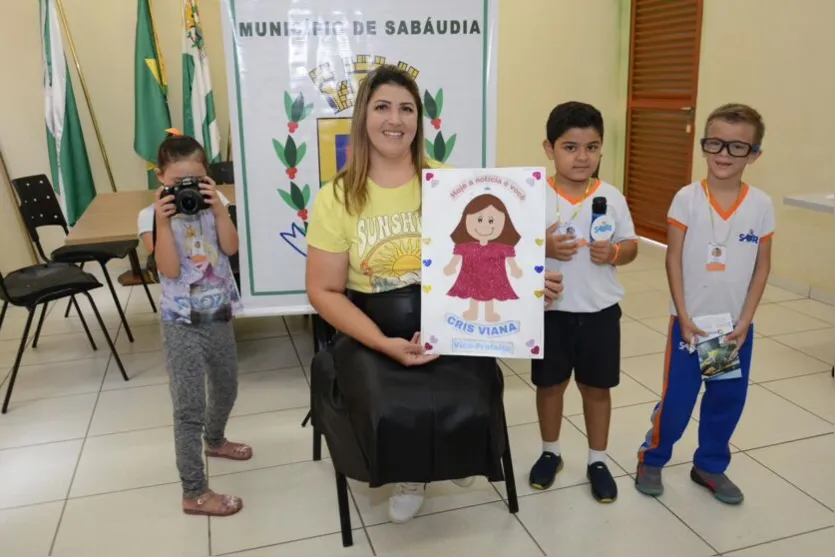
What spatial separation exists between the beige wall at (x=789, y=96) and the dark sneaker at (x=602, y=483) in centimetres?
263

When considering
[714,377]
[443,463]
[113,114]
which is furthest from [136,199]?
[714,377]

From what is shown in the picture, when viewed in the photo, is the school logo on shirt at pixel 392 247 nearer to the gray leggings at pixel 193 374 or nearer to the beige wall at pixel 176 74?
the gray leggings at pixel 193 374

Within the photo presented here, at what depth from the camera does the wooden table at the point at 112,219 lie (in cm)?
305

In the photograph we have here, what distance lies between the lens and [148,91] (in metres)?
4.76

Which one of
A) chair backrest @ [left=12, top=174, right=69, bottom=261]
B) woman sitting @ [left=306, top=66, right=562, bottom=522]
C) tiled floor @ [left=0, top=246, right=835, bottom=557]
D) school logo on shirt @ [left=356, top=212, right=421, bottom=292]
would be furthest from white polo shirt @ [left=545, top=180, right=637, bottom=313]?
chair backrest @ [left=12, top=174, right=69, bottom=261]

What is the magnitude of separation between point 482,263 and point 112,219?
7.66ft

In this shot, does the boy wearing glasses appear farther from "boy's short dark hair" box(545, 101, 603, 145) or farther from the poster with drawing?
the poster with drawing

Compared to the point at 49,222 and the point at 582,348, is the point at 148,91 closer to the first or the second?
the point at 49,222

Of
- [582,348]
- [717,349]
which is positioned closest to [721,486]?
[717,349]

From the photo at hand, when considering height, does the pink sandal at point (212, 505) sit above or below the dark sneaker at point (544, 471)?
below

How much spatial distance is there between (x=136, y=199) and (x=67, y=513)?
84.2 inches

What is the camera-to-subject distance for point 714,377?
2.12 metres

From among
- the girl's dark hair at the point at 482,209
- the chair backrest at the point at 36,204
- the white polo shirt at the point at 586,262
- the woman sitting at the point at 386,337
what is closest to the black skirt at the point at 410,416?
the woman sitting at the point at 386,337

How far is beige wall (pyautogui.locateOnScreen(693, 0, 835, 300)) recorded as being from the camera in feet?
12.9
